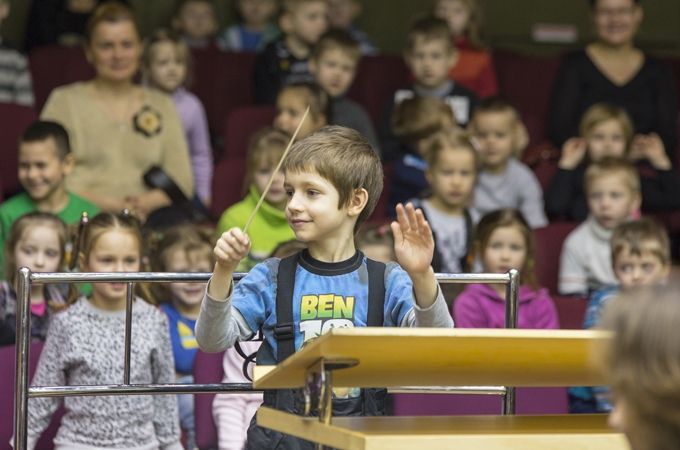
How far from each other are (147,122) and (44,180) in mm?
952

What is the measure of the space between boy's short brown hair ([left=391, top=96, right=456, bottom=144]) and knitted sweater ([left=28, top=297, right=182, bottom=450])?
2692mm

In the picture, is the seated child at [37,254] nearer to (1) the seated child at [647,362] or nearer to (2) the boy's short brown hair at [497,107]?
(2) the boy's short brown hair at [497,107]

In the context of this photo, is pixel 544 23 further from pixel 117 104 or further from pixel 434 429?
pixel 434 429

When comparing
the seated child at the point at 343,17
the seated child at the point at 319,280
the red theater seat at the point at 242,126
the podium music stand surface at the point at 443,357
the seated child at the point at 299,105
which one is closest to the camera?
the podium music stand surface at the point at 443,357

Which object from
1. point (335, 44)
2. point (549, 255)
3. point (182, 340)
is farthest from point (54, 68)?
point (549, 255)

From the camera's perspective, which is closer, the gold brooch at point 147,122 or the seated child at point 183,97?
the gold brooch at point 147,122

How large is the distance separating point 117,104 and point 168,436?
8.60ft

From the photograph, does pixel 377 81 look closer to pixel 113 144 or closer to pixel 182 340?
pixel 113 144

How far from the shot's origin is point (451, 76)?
8.29m

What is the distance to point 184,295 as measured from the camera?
18.4 feet

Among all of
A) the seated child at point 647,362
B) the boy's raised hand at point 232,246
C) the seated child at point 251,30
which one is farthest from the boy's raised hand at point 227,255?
the seated child at point 251,30

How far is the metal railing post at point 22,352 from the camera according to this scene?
12.5 ft

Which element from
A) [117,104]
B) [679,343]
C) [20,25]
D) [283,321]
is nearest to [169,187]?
[117,104]

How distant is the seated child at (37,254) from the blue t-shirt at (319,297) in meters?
2.11
